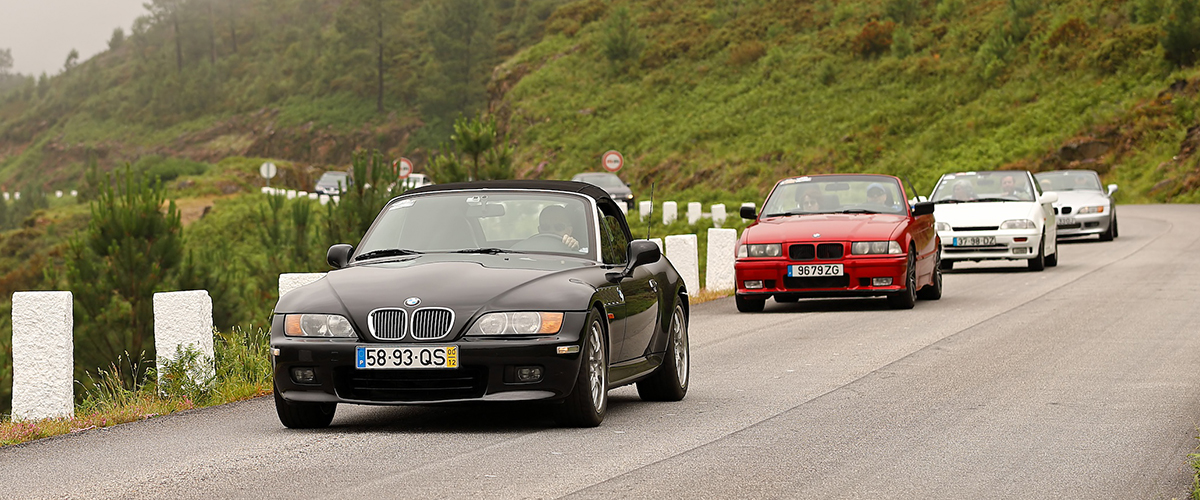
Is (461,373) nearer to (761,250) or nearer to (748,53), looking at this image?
(761,250)

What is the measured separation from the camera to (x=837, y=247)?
53.5 ft

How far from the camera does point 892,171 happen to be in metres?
56.4

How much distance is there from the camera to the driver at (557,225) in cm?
886

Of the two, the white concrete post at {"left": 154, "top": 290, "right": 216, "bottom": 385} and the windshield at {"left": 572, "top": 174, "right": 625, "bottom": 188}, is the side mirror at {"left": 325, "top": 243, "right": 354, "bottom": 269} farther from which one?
the windshield at {"left": 572, "top": 174, "right": 625, "bottom": 188}

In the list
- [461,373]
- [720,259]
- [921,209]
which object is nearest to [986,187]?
[720,259]

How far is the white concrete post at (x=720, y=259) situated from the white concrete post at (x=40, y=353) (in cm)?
1285

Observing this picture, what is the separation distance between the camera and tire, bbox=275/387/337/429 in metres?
8.07

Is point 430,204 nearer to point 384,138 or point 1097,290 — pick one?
point 1097,290

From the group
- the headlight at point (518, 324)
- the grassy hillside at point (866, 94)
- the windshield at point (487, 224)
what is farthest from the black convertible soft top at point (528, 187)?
the grassy hillside at point (866, 94)

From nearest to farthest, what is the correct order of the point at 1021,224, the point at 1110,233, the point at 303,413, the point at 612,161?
the point at 303,413
the point at 1021,224
the point at 1110,233
the point at 612,161

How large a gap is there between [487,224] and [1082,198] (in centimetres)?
2408

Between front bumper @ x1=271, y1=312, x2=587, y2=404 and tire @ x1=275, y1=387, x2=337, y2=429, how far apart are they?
1.27 ft

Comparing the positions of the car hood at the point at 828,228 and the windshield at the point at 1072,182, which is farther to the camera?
the windshield at the point at 1072,182

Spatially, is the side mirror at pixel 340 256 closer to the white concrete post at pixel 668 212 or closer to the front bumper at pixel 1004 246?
the front bumper at pixel 1004 246
